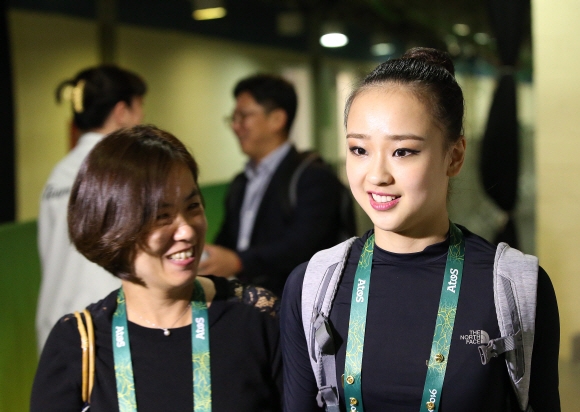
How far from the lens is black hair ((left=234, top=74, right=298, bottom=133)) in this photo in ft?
10.6

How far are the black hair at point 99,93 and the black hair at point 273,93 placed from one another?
2.07ft

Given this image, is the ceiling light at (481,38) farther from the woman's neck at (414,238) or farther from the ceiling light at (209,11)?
the woman's neck at (414,238)

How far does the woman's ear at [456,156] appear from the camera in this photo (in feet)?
4.50

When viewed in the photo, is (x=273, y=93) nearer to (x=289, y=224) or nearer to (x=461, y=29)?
(x=289, y=224)

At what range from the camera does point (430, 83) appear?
136cm

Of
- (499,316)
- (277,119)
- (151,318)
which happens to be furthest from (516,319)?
(277,119)

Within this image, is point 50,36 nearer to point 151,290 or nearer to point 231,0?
point 231,0

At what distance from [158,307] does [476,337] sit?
72cm

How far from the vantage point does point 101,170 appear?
155 centimetres

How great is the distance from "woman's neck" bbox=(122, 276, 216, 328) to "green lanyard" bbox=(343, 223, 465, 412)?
44cm

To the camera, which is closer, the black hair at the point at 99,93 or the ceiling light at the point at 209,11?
the black hair at the point at 99,93

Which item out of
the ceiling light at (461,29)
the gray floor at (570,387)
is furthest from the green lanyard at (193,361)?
the ceiling light at (461,29)

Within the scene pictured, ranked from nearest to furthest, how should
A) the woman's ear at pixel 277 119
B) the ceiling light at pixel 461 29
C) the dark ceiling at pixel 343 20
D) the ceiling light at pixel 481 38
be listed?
the woman's ear at pixel 277 119 → the dark ceiling at pixel 343 20 → the ceiling light at pixel 481 38 → the ceiling light at pixel 461 29

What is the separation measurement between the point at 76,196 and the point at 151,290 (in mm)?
270
